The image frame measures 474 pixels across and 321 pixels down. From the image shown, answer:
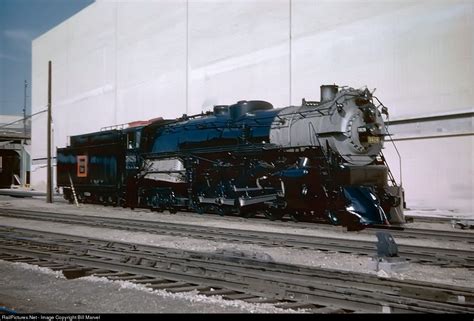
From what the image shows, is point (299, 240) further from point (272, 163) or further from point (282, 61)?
point (282, 61)

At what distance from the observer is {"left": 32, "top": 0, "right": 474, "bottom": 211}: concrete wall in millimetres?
17609

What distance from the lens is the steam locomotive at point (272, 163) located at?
12492mm

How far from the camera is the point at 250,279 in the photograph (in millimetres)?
6250

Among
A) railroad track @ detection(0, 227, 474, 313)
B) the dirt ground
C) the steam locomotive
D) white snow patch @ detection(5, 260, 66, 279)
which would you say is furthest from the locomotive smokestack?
white snow patch @ detection(5, 260, 66, 279)

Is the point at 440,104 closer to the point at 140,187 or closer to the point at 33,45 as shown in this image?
the point at 140,187

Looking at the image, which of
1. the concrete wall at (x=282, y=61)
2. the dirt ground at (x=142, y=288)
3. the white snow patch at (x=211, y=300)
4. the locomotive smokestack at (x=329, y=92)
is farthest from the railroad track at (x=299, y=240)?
the concrete wall at (x=282, y=61)

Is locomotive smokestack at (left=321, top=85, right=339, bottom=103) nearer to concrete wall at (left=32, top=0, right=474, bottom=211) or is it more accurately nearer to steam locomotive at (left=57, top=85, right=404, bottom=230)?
steam locomotive at (left=57, top=85, right=404, bottom=230)

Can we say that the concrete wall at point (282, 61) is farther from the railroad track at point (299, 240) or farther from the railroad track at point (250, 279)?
the railroad track at point (250, 279)

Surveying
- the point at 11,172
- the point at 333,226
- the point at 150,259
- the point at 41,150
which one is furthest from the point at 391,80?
the point at 11,172

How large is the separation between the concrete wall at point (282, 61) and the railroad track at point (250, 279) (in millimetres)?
12962

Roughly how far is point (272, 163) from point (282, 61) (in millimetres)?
10644

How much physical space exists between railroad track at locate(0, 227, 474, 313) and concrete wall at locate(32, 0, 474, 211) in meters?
13.0

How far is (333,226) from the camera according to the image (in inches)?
536

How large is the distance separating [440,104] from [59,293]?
51.7 feet
